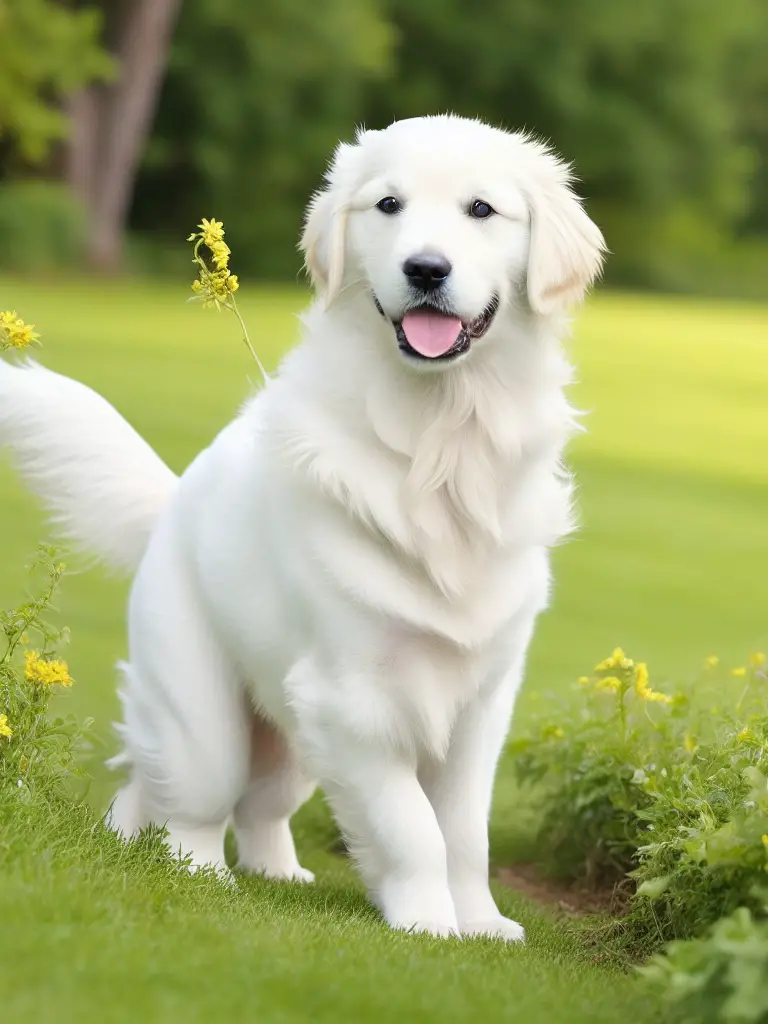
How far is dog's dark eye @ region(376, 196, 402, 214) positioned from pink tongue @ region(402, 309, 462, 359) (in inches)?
10.6

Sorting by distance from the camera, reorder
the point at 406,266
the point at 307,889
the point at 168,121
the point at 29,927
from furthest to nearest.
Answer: the point at 168,121 → the point at 307,889 → the point at 406,266 → the point at 29,927

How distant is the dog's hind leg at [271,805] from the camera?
4.83 meters

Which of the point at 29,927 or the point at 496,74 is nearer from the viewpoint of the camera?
the point at 29,927

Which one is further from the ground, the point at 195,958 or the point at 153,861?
the point at 195,958

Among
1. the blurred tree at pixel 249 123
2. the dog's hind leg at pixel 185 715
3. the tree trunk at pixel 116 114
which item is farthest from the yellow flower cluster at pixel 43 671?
the blurred tree at pixel 249 123

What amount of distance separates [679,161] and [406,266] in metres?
41.6

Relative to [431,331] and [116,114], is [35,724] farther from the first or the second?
[116,114]

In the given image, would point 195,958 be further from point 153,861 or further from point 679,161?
point 679,161

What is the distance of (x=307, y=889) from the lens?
4449 mm

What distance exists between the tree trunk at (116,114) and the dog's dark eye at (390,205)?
27170 mm

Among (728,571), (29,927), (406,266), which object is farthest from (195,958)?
(728,571)

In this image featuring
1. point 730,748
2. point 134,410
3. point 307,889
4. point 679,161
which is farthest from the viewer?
point 679,161

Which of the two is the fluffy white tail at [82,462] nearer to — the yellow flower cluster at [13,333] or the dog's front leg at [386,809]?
the yellow flower cluster at [13,333]

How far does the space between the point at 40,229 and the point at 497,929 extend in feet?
80.6
